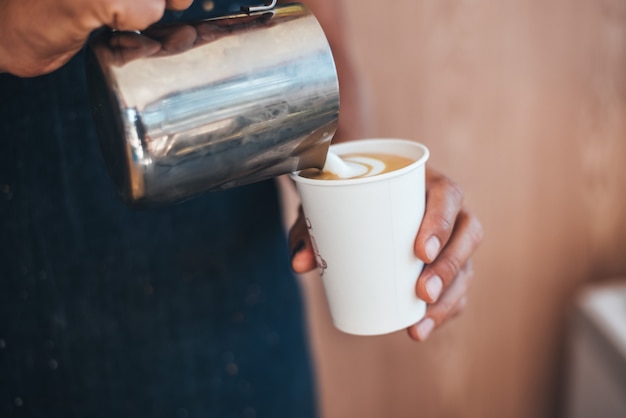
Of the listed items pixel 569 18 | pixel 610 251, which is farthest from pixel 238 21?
pixel 610 251

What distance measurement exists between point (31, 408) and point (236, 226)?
0.32m

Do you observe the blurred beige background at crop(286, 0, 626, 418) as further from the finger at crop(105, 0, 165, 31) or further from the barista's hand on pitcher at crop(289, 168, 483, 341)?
the finger at crop(105, 0, 165, 31)

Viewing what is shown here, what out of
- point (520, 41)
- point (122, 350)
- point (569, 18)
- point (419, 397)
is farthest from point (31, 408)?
point (569, 18)

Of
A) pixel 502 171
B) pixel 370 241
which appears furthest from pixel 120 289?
pixel 502 171

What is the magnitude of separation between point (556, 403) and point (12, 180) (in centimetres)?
135

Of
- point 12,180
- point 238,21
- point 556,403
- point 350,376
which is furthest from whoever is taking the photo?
point 556,403

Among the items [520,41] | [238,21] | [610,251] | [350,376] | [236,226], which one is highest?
[238,21]

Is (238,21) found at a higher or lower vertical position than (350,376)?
higher

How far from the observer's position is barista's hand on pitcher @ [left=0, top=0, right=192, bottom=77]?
0.39 metres

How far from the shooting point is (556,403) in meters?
1.52

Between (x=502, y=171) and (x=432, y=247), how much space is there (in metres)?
0.81

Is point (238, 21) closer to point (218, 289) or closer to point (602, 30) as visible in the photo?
point (218, 289)

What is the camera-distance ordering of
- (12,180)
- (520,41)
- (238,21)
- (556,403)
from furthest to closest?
(556,403), (520,41), (12,180), (238,21)

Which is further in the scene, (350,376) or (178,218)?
(350,376)
